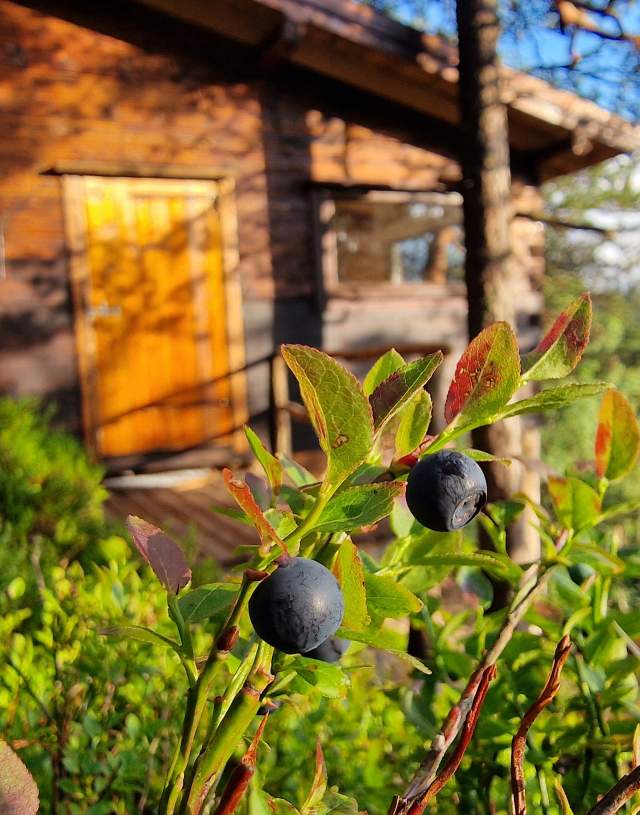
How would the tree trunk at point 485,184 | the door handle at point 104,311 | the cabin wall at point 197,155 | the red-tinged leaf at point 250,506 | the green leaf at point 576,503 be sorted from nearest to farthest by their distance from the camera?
the red-tinged leaf at point 250,506
the green leaf at point 576,503
the tree trunk at point 485,184
the cabin wall at point 197,155
the door handle at point 104,311

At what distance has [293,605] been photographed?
0.41 metres

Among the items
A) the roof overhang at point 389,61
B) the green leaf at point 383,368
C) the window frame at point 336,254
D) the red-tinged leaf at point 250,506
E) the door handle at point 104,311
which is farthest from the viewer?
the window frame at point 336,254

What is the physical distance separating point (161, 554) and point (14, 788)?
0.17 metres

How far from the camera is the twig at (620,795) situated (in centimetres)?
45

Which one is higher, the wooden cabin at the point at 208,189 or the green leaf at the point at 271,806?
the wooden cabin at the point at 208,189

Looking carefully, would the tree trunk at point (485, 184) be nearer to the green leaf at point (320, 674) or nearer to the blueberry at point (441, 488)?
the green leaf at point (320, 674)

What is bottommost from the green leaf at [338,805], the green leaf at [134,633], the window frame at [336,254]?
the green leaf at [338,805]

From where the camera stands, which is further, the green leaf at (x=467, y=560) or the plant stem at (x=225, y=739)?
the green leaf at (x=467, y=560)

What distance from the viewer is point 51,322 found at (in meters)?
6.38

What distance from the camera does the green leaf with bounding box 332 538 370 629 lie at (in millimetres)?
468

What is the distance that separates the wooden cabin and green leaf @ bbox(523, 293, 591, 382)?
230 inches

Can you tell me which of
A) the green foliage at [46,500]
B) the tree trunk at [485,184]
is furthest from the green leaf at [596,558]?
the green foliage at [46,500]

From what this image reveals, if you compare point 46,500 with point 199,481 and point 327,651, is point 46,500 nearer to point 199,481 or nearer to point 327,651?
point 199,481

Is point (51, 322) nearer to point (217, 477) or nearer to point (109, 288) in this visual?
point (109, 288)
